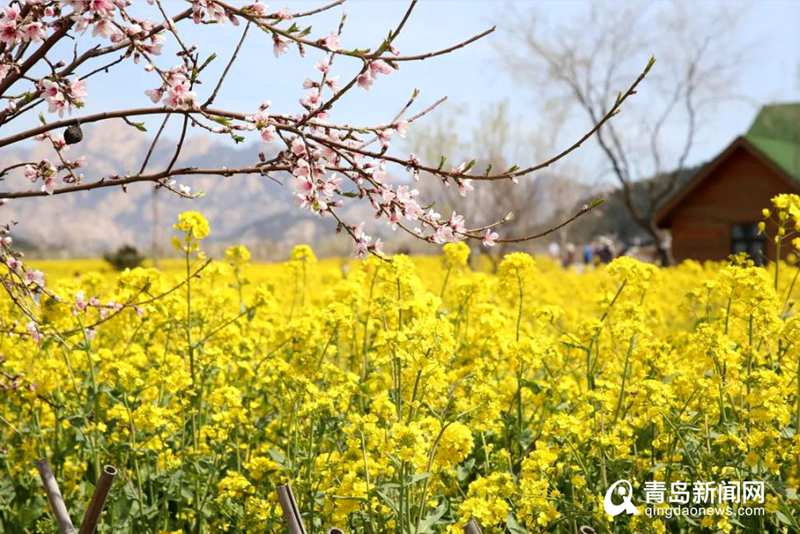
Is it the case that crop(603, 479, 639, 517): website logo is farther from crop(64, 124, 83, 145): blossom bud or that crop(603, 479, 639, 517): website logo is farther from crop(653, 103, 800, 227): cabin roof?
crop(653, 103, 800, 227): cabin roof

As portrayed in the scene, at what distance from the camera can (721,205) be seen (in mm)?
25625

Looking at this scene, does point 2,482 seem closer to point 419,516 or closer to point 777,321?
point 419,516

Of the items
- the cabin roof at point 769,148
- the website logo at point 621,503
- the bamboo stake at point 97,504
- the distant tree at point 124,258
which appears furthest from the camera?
the distant tree at point 124,258

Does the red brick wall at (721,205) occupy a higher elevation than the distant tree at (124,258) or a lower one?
lower

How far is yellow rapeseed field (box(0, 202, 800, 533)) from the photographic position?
3248mm

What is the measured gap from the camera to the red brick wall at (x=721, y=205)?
985 inches

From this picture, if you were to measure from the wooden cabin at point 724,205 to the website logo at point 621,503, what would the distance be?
2275 cm

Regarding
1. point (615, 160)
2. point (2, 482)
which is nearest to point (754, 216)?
point (615, 160)

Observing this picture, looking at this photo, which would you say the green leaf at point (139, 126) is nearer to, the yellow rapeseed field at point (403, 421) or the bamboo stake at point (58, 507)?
the yellow rapeseed field at point (403, 421)

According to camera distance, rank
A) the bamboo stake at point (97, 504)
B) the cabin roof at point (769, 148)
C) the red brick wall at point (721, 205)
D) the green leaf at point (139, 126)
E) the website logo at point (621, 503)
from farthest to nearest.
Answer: the red brick wall at point (721, 205)
the cabin roof at point (769, 148)
the website logo at point (621, 503)
the bamboo stake at point (97, 504)
the green leaf at point (139, 126)

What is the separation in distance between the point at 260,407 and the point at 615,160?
3003 cm

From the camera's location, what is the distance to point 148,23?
2705 millimetres

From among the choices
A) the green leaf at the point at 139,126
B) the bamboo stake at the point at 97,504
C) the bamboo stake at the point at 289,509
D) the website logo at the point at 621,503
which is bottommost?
the website logo at the point at 621,503

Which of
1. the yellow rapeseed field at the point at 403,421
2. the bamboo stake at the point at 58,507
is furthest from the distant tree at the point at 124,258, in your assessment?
the bamboo stake at the point at 58,507
